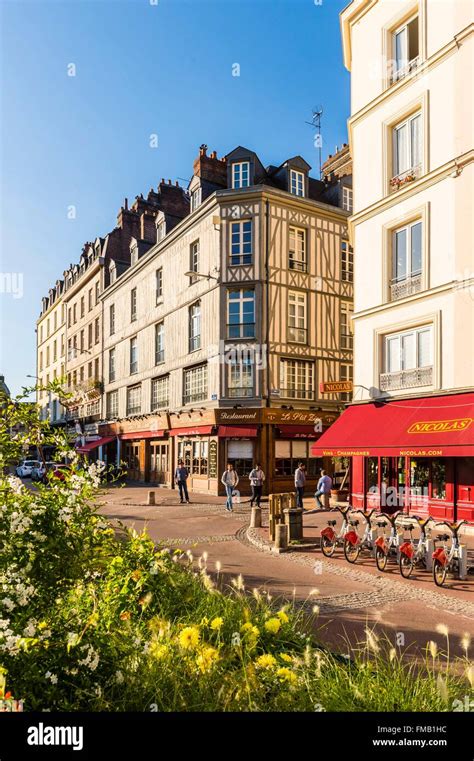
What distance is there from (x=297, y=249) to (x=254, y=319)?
4.21 m

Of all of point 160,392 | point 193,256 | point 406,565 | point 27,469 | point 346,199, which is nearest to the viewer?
point 406,565

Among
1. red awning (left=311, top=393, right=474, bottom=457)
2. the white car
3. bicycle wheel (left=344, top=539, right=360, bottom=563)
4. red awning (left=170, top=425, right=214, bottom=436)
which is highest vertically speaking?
red awning (left=311, top=393, right=474, bottom=457)

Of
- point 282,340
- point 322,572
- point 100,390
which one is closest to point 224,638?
point 322,572

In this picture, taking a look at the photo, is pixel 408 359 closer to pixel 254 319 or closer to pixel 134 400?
pixel 254 319

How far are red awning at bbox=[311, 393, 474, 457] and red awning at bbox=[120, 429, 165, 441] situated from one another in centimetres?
1429

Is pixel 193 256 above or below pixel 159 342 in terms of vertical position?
above

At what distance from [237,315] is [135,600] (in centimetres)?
2014

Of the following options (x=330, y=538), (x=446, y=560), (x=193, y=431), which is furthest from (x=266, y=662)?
(x=193, y=431)

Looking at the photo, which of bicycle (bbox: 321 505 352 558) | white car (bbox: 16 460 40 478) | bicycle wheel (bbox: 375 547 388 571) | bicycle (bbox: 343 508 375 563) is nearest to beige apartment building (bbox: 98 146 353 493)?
bicycle (bbox: 321 505 352 558)

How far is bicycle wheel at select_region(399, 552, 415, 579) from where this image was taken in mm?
8836

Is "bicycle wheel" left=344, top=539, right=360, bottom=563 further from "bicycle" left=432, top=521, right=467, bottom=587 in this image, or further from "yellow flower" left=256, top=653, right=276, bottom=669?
"yellow flower" left=256, top=653, right=276, bottom=669

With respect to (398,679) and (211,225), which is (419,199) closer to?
(211,225)

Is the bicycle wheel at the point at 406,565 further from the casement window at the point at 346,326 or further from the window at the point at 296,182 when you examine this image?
the window at the point at 296,182

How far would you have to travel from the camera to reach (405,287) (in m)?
15.5
